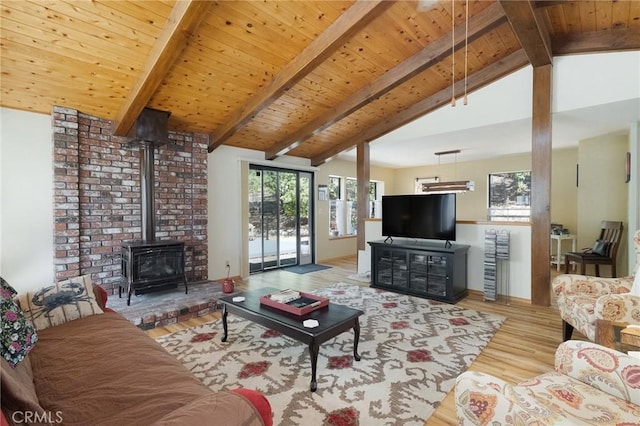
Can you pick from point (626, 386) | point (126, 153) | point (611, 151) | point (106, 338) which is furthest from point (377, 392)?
point (611, 151)

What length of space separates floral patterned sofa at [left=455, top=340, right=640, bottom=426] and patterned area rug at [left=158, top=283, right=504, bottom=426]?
0.81 metres

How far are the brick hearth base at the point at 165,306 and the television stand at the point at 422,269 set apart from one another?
2.49m

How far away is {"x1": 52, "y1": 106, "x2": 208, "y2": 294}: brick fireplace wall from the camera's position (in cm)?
356

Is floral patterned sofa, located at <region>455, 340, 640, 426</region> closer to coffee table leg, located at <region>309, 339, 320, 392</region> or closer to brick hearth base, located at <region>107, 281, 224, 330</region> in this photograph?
coffee table leg, located at <region>309, 339, 320, 392</region>

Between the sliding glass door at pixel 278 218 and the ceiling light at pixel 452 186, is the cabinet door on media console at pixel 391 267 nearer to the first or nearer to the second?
the ceiling light at pixel 452 186

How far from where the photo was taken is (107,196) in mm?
3887

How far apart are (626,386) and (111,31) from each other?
4.13 meters

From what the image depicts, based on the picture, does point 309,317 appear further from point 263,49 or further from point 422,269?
point 263,49

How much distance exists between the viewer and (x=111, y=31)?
104 inches

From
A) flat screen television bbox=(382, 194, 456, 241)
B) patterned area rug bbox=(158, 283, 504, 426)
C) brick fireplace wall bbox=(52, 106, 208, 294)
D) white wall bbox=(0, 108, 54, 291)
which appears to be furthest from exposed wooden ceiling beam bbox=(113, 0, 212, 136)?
flat screen television bbox=(382, 194, 456, 241)

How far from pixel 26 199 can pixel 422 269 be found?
4.99 m

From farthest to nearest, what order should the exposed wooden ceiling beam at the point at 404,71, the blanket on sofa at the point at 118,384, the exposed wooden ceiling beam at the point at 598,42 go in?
the exposed wooden ceiling beam at the point at 598,42 → the exposed wooden ceiling beam at the point at 404,71 → the blanket on sofa at the point at 118,384

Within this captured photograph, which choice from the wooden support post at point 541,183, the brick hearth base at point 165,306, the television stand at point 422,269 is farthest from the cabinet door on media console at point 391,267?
the brick hearth base at point 165,306

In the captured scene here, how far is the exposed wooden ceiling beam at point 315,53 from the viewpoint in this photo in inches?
107
